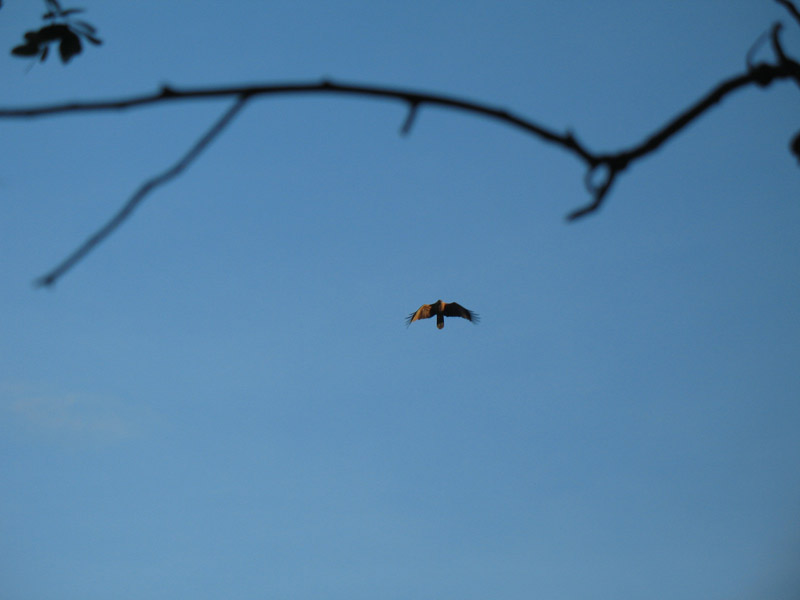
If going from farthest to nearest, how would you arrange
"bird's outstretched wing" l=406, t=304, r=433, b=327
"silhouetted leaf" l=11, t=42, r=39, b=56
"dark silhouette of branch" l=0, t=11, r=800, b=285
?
"bird's outstretched wing" l=406, t=304, r=433, b=327, "silhouetted leaf" l=11, t=42, r=39, b=56, "dark silhouette of branch" l=0, t=11, r=800, b=285

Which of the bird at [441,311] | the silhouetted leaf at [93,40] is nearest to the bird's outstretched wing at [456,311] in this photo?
the bird at [441,311]

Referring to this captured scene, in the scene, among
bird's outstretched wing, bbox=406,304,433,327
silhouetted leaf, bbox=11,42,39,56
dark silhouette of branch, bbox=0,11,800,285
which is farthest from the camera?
bird's outstretched wing, bbox=406,304,433,327

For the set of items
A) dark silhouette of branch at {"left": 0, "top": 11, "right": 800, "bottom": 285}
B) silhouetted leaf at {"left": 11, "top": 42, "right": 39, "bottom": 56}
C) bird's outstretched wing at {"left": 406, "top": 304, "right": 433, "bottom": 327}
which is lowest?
dark silhouette of branch at {"left": 0, "top": 11, "right": 800, "bottom": 285}

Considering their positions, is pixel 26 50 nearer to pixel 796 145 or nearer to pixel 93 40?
pixel 93 40

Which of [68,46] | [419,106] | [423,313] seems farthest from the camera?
[423,313]

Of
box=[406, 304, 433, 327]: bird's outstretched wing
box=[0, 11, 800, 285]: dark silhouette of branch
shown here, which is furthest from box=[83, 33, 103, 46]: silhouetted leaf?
box=[406, 304, 433, 327]: bird's outstretched wing

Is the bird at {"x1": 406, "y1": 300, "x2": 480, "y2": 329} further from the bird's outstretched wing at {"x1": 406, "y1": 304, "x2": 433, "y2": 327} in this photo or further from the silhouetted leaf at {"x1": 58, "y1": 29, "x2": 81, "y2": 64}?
the silhouetted leaf at {"x1": 58, "y1": 29, "x2": 81, "y2": 64}

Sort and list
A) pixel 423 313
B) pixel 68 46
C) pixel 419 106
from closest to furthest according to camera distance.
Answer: pixel 419 106 → pixel 68 46 → pixel 423 313

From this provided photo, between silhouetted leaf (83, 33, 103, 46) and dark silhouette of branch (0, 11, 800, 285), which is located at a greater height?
silhouetted leaf (83, 33, 103, 46)

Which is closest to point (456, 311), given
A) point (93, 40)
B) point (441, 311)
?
point (441, 311)

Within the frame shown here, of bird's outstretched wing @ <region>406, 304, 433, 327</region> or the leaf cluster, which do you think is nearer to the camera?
the leaf cluster

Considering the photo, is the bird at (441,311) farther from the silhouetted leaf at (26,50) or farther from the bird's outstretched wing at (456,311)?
the silhouetted leaf at (26,50)

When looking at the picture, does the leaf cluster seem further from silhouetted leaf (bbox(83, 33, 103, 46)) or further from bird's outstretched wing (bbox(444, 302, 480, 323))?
bird's outstretched wing (bbox(444, 302, 480, 323))

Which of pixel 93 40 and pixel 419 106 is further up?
pixel 93 40
